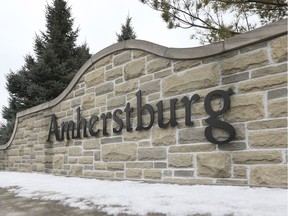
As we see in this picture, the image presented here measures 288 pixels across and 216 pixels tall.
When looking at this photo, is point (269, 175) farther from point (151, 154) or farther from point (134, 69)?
point (134, 69)

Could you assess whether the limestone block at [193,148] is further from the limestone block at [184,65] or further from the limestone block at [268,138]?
the limestone block at [184,65]

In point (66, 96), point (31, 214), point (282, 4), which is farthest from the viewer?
point (66, 96)

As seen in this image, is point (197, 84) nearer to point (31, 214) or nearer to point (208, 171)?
point (208, 171)

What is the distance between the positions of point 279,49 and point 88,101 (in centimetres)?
391

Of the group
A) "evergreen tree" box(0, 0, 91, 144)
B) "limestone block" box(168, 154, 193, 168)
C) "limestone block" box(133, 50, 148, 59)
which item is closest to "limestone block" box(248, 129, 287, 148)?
"limestone block" box(168, 154, 193, 168)

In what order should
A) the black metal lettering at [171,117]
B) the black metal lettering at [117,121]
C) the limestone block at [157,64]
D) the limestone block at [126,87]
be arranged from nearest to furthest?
the black metal lettering at [171,117] → the limestone block at [157,64] → the limestone block at [126,87] → the black metal lettering at [117,121]

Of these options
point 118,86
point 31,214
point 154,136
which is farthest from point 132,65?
point 31,214

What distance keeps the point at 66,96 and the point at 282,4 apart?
16.6ft

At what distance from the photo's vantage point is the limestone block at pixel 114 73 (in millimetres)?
5754

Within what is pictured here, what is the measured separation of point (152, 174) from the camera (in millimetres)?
4867

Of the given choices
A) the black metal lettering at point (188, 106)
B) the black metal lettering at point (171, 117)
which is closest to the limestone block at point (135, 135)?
the black metal lettering at point (171, 117)

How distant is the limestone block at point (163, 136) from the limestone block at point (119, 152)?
19.7 inches

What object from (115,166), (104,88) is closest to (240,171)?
(115,166)

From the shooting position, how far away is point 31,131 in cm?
839
